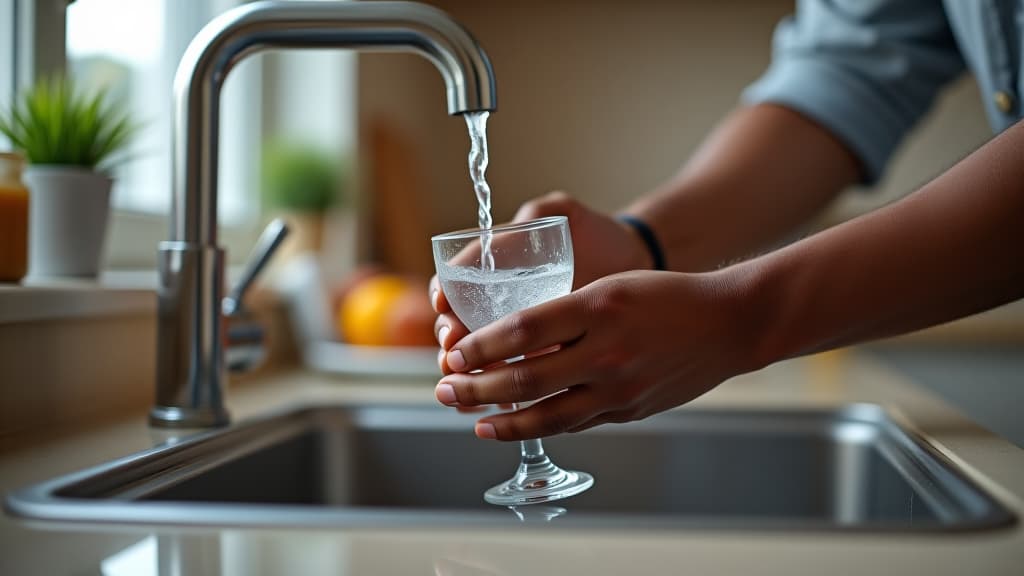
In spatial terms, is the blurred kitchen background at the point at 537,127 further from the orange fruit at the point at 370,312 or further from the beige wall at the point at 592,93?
the orange fruit at the point at 370,312

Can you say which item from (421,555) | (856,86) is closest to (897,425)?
(856,86)

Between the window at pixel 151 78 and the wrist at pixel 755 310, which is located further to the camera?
the window at pixel 151 78

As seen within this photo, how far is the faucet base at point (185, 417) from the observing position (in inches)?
31.9

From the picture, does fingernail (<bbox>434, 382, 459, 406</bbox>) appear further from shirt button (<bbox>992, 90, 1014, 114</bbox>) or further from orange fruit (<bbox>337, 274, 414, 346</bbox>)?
orange fruit (<bbox>337, 274, 414, 346</bbox>)

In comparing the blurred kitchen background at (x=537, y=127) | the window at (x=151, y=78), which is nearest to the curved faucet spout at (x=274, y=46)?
the window at (x=151, y=78)

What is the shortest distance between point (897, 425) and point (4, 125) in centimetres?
85

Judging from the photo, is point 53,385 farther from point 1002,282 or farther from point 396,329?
point 1002,282

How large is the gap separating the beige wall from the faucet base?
2.20 metres

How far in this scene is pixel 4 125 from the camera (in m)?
0.90

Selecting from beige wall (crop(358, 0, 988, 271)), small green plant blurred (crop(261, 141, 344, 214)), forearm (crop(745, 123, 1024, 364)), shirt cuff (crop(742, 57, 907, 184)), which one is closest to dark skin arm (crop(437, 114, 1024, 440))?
forearm (crop(745, 123, 1024, 364))

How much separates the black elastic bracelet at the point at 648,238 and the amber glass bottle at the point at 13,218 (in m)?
0.53

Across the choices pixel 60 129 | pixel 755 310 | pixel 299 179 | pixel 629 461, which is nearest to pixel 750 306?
pixel 755 310

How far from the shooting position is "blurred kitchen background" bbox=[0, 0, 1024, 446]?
200 cm

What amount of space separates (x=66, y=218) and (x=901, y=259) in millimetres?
717
